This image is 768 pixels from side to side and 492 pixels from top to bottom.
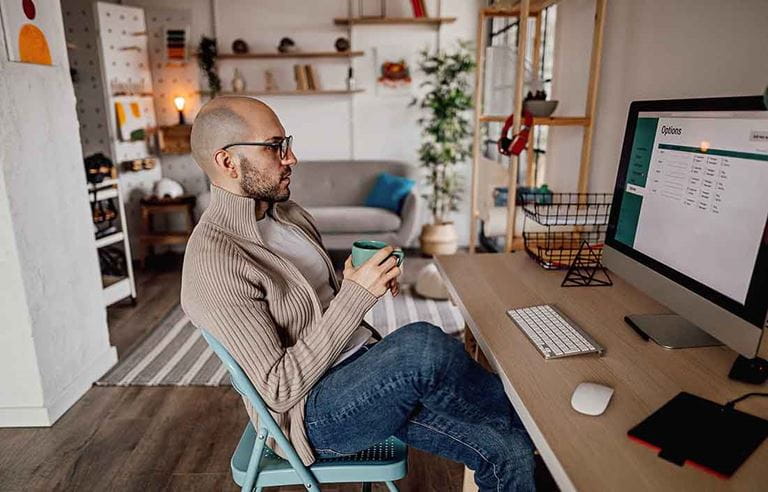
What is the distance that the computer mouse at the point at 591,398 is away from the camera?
2.95 ft

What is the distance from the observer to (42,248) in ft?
6.95

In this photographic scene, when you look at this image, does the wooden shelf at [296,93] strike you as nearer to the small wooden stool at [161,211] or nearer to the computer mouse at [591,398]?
the small wooden stool at [161,211]

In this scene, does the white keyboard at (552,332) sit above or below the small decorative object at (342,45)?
below

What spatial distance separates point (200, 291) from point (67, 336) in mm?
1566

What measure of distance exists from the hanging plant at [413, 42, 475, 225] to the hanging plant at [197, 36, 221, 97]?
1731 millimetres

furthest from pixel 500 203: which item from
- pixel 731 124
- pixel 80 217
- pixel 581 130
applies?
pixel 80 217

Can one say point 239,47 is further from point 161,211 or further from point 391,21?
point 161,211

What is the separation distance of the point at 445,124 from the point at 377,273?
3418 mm

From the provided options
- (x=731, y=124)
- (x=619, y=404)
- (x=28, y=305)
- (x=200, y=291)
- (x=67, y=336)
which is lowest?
(x=67, y=336)

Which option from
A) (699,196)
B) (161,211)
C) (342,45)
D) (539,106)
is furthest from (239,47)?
(699,196)

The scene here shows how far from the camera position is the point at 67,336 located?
2275 millimetres

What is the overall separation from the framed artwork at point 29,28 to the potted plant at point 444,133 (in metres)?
2.76

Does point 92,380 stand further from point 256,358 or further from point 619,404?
point 619,404

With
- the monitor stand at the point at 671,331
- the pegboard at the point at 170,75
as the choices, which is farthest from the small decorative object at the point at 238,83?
the monitor stand at the point at 671,331
